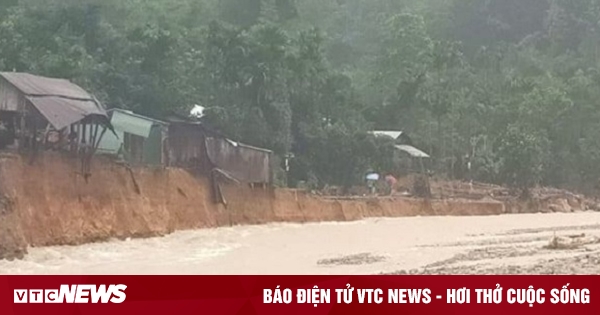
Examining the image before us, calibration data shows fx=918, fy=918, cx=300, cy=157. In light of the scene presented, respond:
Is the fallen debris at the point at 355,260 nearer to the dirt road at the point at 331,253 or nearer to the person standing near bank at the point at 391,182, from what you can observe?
the dirt road at the point at 331,253

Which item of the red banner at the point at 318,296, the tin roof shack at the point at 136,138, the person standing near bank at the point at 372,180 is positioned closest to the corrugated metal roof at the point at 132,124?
the tin roof shack at the point at 136,138

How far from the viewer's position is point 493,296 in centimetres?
881

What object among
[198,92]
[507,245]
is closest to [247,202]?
[198,92]

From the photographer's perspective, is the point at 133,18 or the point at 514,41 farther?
the point at 514,41

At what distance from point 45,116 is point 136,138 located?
8109 millimetres

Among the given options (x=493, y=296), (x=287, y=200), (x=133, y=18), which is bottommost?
(x=287, y=200)

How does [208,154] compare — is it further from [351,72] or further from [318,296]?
[351,72]

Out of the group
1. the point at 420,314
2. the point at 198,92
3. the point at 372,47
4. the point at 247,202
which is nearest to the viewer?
the point at 420,314

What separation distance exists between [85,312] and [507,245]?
1627 cm

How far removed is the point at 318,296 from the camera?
888 cm

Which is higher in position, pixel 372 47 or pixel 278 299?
pixel 372 47

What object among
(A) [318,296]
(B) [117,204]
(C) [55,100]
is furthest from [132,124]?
(A) [318,296]

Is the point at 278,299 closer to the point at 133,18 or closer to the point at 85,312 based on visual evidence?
the point at 85,312

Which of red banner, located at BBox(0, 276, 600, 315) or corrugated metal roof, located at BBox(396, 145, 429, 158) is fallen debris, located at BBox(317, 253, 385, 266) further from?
corrugated metal roof, located at BBox(396, 145, 429, 158)
